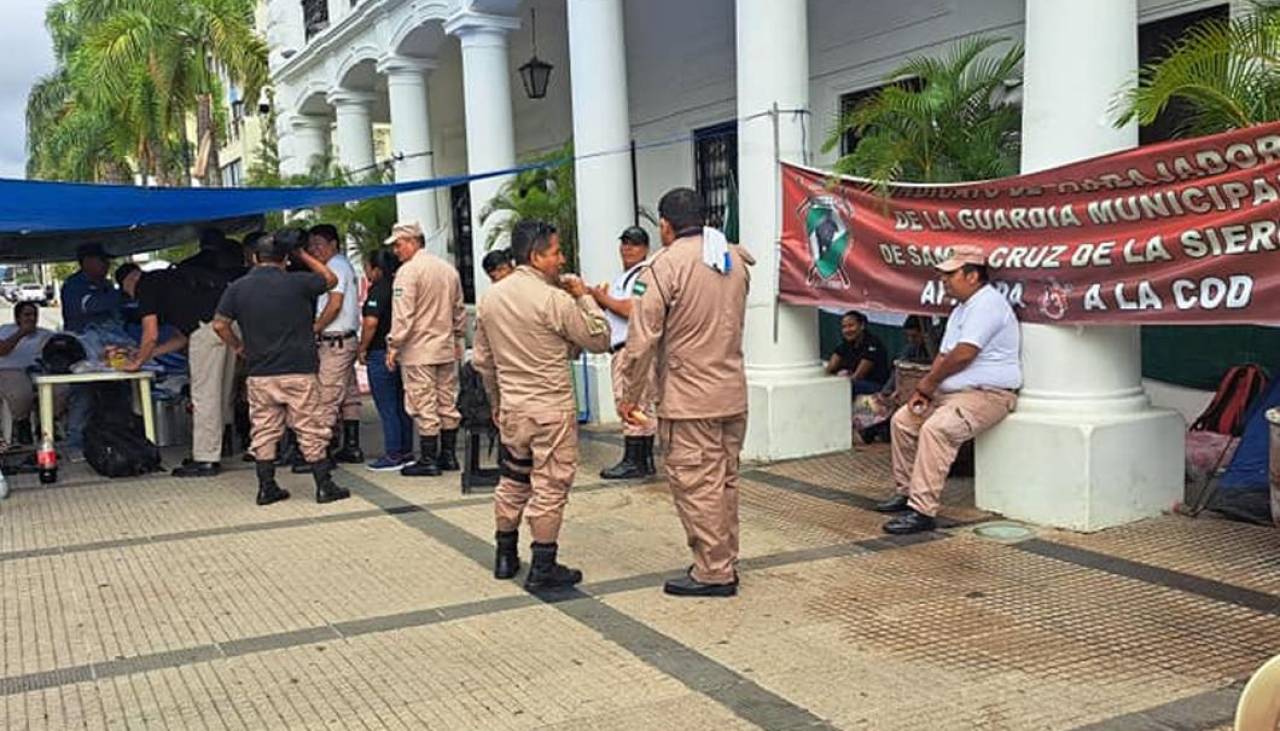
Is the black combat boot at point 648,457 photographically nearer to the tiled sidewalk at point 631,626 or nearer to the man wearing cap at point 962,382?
the tiled sidewalk at point 631,626

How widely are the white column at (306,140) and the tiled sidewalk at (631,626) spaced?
42.3 feet

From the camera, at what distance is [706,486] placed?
4906 mm

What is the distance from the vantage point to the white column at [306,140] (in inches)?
738

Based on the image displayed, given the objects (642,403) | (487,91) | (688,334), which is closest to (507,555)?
(642,403)

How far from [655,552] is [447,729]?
2234 mm

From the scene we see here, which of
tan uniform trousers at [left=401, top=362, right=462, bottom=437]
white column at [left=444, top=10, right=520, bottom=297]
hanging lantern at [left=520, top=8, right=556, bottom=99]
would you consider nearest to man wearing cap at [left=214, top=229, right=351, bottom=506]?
tan uniform trousers at [left=401, top=362, right=462, bottom=437]

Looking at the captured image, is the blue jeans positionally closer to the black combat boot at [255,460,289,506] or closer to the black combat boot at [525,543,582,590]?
the black combat boot at [255,460,289,506]

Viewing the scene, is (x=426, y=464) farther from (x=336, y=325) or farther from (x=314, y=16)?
(x=314, y=16)

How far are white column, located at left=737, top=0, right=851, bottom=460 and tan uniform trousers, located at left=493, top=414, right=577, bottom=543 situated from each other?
313cm

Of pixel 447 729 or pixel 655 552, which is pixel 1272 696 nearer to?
pixel 447 729

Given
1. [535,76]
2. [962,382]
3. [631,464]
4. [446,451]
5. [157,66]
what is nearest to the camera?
[962,382]

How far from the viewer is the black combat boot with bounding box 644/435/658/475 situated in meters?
7.77

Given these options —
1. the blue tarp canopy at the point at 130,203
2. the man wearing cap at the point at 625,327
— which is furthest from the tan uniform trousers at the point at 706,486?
the blue tarp canopy at the point at 130,203

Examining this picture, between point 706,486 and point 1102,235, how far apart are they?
249 cm
